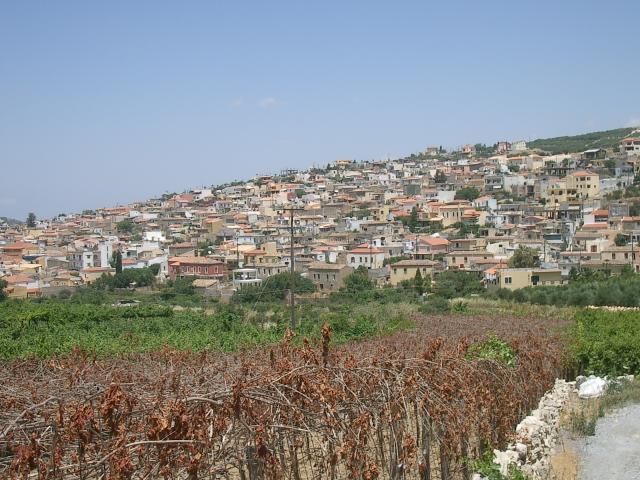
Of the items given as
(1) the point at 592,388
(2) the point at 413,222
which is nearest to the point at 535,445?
(1) the point at 592,388

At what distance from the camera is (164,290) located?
4622cm

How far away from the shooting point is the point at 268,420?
5.60 metres

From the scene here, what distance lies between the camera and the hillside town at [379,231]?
4766 centimetres

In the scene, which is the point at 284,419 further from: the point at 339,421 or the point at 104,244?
the point at 104,244

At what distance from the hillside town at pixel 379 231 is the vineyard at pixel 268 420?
622 inches

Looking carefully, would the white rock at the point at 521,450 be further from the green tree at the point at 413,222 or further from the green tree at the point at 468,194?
the green tree at the point at 468,194

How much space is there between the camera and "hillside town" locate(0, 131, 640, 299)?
1876 inches

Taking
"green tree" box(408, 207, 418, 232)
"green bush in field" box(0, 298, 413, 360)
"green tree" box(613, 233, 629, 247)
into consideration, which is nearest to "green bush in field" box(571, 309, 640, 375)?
"green bush in field" box(0, 298, 413, 360)

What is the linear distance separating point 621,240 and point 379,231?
892 inches

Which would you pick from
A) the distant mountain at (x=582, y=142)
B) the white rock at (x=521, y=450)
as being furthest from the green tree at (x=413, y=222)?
the white rock at (x=521, y=450)

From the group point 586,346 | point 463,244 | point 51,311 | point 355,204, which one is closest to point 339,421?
point 586,346

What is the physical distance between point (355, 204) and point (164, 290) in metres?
44.8

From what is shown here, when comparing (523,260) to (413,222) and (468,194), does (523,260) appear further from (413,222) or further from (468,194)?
(468,194)

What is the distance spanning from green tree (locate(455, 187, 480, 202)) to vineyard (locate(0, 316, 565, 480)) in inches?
2993
